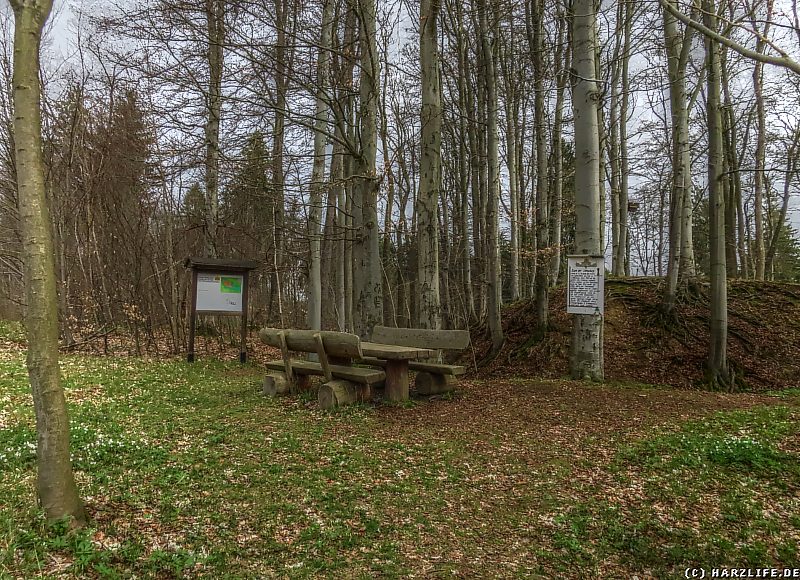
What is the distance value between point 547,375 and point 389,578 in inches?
280

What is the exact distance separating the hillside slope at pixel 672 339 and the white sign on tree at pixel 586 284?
237cm

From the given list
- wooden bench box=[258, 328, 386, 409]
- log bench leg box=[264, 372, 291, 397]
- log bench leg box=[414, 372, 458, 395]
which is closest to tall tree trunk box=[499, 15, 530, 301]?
log bench leg box=[414, 372, 458, 395]

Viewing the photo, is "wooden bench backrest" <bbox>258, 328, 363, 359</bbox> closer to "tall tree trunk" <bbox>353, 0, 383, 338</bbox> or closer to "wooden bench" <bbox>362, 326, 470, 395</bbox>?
"wooden bench" <bbox>362, 326, 470, 395</bbox>

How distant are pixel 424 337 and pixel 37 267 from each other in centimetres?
504

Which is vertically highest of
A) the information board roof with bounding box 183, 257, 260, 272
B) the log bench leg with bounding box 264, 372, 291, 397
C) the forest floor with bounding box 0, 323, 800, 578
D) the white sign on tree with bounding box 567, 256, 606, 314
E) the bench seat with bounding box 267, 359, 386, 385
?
the information board roof with bounding box 183, 257, 260, 272

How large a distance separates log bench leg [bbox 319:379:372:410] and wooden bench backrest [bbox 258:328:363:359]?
385mm

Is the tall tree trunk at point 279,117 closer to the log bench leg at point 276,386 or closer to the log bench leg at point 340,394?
the log bench leg at point 276,386

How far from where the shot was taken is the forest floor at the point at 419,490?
2.93 meters

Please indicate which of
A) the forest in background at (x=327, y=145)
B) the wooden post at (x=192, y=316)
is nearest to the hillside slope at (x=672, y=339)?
the forest in background at (x=327, y=145)

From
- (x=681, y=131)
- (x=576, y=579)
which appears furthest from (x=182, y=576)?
(x=681, y=131)

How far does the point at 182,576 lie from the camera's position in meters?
2.75

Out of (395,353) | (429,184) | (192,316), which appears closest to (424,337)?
(395,353)

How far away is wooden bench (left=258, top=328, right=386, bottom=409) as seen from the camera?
6.11 metres

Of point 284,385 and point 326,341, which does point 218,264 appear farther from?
point 326,341
